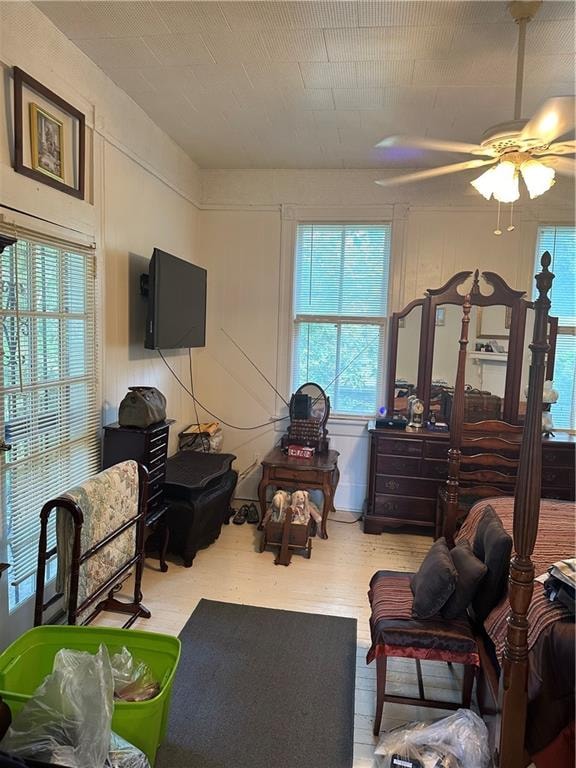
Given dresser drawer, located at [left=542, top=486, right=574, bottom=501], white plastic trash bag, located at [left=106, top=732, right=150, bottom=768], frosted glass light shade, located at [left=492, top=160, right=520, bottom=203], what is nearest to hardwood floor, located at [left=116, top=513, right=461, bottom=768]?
white plastic trash bag, located at [left=106, top=732, right=150, bottom=768]

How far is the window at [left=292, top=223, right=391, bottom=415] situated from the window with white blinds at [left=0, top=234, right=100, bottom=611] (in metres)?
2.01

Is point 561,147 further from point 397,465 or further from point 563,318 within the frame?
point 397,465

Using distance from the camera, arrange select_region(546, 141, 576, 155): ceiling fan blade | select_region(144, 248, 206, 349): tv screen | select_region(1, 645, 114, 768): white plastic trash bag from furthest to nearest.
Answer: select_region(144, 248, 206, 349): tv screen < select_region(546, 141, 576, 155): ceiling fan blade < select_region(1, 645, 114, 768): white plastic trash bag

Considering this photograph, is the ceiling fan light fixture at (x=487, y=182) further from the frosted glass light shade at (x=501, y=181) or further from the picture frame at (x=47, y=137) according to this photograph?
the picture frame at (x=47, y=137)

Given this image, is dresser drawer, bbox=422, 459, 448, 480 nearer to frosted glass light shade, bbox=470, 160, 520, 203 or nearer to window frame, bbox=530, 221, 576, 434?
window frame, bbox=530, 221, 576, 434

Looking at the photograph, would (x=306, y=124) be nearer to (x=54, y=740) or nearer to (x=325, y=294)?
(x=325, y=294)

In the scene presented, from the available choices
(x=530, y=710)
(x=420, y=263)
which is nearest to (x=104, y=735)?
(x=530, y=710)

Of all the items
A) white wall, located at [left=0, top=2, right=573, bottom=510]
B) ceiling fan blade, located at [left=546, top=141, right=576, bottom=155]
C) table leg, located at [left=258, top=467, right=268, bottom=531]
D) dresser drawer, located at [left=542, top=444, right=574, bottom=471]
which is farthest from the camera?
table leg, located at [left=258, top=467, right=268, bottom=531]

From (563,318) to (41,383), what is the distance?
3.83 m

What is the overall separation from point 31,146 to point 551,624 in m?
2.83

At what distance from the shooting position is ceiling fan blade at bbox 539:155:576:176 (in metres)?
2.12

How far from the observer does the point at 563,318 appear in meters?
3.92

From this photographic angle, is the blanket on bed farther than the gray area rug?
No

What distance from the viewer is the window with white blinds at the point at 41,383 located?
7.02 ft
